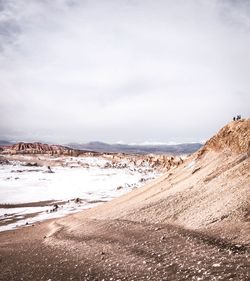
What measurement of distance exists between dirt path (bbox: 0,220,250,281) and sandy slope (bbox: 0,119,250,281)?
3cm

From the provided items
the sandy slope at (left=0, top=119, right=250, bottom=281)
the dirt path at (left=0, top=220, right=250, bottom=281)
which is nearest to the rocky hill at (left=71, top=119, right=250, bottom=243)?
the sandy slope at (left=0, top=119, right=250, bottom=281)

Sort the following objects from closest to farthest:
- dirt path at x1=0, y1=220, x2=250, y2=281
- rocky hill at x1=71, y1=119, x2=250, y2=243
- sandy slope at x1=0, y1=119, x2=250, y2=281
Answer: dirt path at x1=0, y1=220, x2=250, y2=281 → sandy slope at x1=0, y1=119, x2=250, y2=281 → rocky hill at x1=71, y1=119, x2=250, y2=243

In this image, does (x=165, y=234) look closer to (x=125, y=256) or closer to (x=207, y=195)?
(x=125, y=256)

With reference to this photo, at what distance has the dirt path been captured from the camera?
10.9m

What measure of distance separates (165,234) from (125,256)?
2.50 m

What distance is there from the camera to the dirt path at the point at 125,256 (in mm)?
10852

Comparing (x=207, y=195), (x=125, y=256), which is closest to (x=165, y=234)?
(x=125, y=256)

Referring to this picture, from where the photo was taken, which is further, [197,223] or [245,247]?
[197,223]

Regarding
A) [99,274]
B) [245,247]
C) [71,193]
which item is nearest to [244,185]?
[245,247]

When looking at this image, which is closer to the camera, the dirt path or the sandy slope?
the dirt path

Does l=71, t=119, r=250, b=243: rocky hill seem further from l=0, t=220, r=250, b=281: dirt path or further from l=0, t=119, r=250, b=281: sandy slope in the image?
l=0, t=220, r=250, b=281: dirt path

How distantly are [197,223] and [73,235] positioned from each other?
22.7 feet

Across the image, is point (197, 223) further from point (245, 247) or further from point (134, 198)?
point (134, 198)

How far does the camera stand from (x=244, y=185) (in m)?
17.0
